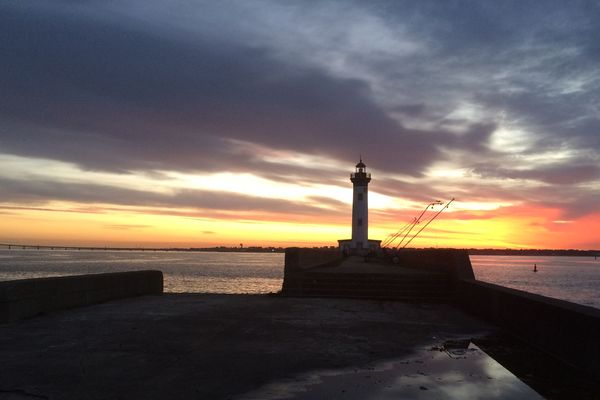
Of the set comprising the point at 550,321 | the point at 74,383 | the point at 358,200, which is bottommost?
the point at 74,383

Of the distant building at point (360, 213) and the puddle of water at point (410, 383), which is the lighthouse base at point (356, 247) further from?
the puddle of water at point (410, 383)

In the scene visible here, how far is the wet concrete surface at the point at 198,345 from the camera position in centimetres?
593

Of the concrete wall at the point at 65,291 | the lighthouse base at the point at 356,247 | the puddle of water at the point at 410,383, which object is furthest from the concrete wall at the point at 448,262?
the lighthouse base at the point at 356,247

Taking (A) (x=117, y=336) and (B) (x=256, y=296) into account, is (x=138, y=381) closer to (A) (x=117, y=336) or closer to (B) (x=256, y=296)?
(A) (x=117, y=336)

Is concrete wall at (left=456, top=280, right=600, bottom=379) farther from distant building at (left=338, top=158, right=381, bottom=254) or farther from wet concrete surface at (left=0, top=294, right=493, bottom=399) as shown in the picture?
distant building at (left=338, top=158, right=381, bottom=254)

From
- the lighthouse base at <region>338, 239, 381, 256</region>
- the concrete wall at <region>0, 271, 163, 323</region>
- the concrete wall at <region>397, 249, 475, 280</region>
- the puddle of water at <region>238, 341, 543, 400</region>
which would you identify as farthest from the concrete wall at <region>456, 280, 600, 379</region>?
the lighthouse base at <region>338, 239, 381, 256</region>

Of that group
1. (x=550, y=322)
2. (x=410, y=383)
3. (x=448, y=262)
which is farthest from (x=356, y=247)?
(x=410, y=383)

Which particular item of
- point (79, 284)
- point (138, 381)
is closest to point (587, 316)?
point (138, 381)

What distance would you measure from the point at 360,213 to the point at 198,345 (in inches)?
1959

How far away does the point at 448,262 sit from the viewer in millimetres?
17188

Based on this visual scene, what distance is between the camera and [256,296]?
16.4 metres

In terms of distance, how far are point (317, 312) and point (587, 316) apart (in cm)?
671

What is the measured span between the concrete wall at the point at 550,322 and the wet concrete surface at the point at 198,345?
23.3 inches

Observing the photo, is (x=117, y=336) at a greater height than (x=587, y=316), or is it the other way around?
(x=587, y=316)
